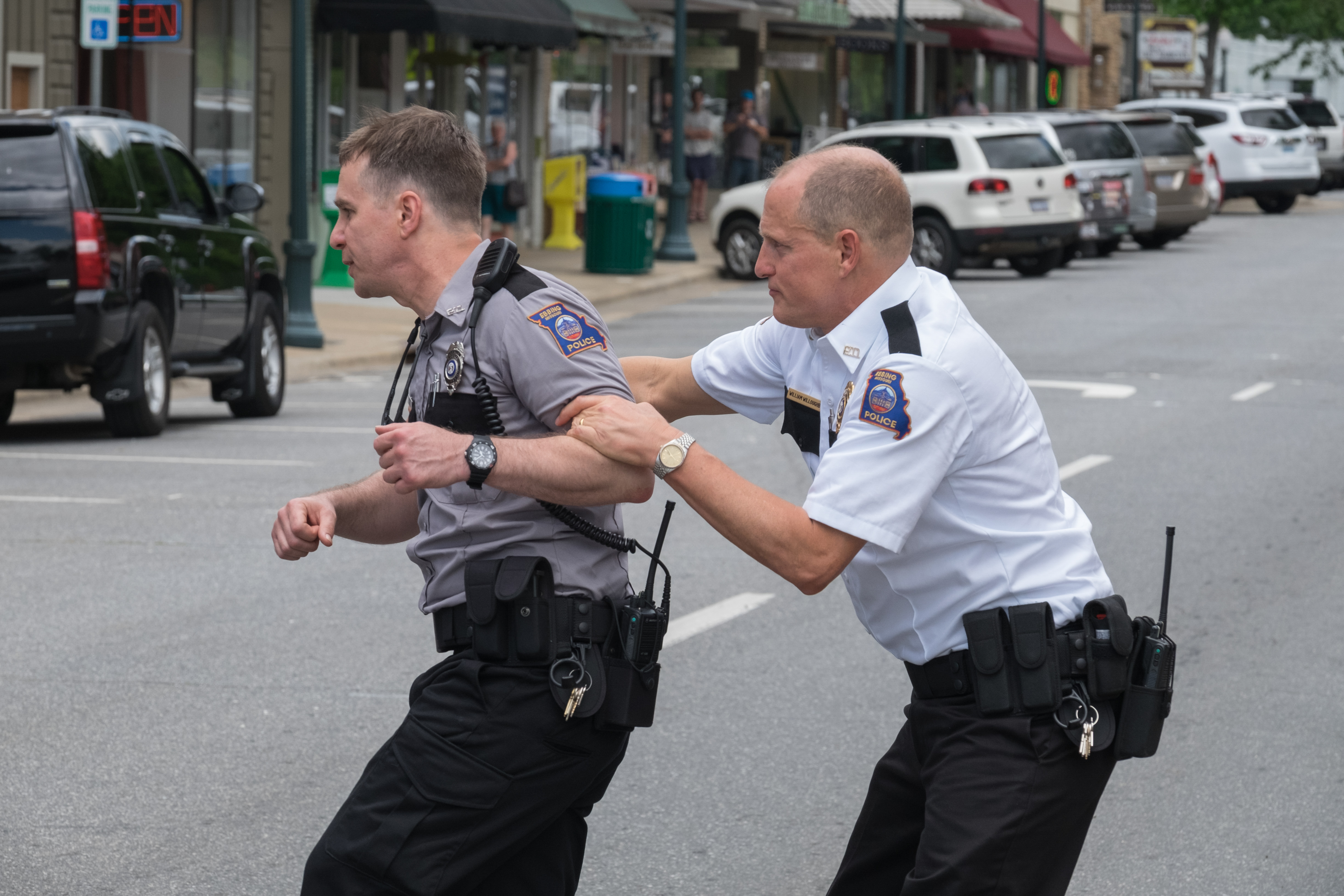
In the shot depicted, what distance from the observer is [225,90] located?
23047 millimetres

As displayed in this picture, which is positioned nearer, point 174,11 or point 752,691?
point 752,691

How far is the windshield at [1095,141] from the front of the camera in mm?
27344

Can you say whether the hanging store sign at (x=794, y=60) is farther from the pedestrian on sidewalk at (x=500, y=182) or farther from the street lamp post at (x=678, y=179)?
the pedestrian on sidewalk at (x=500, y=182)

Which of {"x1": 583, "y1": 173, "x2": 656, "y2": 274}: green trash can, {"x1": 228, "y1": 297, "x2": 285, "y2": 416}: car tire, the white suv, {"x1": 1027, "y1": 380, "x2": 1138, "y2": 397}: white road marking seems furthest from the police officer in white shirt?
{"x1": 583, "y1": 173, "x2": 656, "y2": 274}: green trash can

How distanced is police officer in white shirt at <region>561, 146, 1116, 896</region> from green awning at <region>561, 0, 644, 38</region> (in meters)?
23.2

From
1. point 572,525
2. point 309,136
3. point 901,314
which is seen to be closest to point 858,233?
point 901,314

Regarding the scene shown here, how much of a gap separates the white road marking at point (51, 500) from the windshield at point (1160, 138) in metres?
22.3

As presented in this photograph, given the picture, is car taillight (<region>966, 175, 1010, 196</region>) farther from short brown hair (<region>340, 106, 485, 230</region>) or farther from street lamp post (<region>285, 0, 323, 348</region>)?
short brown hair (<region>340, 106, 485, 230</region>)

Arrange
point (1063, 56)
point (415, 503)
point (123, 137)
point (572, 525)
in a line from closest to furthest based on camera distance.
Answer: point (572, 525), point (415, 503), point (123, 137), point (1063, 56)

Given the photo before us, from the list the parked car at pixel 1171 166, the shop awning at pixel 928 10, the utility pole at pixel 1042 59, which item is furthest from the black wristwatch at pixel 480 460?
the utility pole at pixel 1042 59

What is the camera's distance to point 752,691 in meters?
6.62

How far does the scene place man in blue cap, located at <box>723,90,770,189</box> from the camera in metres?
34.0

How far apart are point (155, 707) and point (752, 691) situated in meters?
1.88

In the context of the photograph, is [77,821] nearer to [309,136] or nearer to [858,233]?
[858,233]
